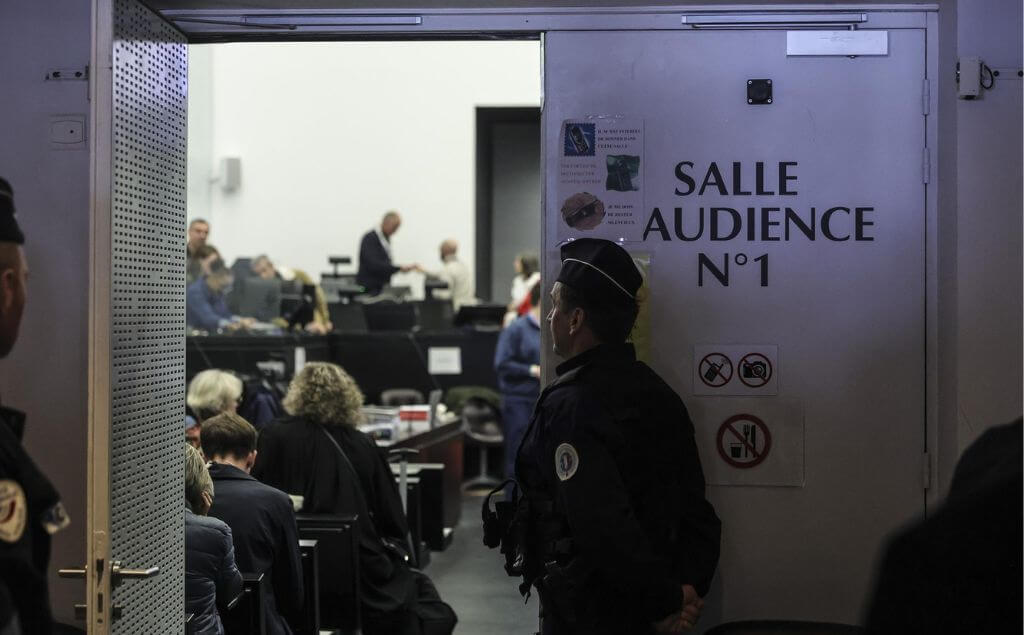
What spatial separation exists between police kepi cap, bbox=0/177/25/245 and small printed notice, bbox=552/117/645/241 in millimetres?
1530

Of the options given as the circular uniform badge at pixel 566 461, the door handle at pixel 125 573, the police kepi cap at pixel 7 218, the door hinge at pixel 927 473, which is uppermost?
the police kepi cap at pixel 7 218

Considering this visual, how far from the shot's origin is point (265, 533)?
13.6 feet

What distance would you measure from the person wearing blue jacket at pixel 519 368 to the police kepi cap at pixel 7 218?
6.07 m

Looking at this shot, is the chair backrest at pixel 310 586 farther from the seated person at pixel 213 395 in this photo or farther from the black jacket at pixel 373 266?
the black jacket at pixel 373 266

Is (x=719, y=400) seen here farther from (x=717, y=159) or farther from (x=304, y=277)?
(x=304, y=277)

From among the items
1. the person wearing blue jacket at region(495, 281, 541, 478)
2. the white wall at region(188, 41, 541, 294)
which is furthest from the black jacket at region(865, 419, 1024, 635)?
the white wall at region(188, 41, 541, 294)

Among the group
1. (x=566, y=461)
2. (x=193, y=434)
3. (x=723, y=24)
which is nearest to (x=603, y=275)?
(x=566, y=461)

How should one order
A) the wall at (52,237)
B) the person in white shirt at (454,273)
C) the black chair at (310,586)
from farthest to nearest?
the person in white shirt at (454,273) → the black chair at (310,586) → the wall at (52,237)

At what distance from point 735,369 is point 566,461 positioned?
85cm

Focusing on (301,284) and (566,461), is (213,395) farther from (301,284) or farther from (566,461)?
(301,284)

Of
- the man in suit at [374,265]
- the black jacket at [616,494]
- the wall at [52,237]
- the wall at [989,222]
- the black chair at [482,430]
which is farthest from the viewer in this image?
the man in suit at [374,265]

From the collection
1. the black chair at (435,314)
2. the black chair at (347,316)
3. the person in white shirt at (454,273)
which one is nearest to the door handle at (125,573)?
the black chair at (435,314)

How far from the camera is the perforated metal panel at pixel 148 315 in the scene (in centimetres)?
271

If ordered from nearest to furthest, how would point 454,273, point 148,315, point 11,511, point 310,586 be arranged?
1. point 11,511
2. point 148,315
3. point 310,586
4. point 454,273
